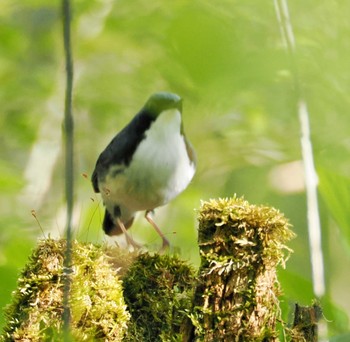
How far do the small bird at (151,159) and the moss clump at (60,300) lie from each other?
1.63 meters

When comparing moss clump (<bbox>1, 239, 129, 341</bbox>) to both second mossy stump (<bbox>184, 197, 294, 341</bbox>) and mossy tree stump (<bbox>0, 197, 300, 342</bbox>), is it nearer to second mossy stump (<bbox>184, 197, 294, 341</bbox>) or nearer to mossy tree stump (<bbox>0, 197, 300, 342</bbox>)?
mossy tree stump (<bbox>0, 197, 300, 342</bbox>)

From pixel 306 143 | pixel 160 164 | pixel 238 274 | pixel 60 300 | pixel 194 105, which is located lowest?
pixel 60 300

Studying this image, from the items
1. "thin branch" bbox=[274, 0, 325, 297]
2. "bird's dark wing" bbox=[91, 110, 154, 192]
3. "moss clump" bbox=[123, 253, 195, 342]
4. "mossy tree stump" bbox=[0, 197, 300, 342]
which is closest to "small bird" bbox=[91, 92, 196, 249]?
"bird's dark wing" bbox=[91, 110, 154, 192]

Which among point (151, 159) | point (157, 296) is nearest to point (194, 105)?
point (157, 296)

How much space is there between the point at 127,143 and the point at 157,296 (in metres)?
1.77

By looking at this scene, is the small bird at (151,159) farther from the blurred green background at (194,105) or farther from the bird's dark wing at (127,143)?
the blurred green background at (194,105)

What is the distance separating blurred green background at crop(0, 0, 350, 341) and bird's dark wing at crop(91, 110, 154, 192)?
17 cm

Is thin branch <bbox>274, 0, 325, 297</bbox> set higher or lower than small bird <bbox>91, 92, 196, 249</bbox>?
lower

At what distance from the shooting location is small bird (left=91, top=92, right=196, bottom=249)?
4.57 metres

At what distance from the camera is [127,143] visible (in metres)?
4.68

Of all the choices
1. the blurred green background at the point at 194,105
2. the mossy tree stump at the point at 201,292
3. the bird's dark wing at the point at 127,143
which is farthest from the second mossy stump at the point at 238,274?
the bird's dark wing at the point at 127,143

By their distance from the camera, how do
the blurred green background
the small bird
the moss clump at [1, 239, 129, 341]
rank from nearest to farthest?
the blurred green background → the moss clump at [1, 239, 129, 341] → the small bird

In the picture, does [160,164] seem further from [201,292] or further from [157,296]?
[201,292]

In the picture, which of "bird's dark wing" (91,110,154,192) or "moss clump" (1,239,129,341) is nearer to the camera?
"moss clump" (1,239,129,341)
